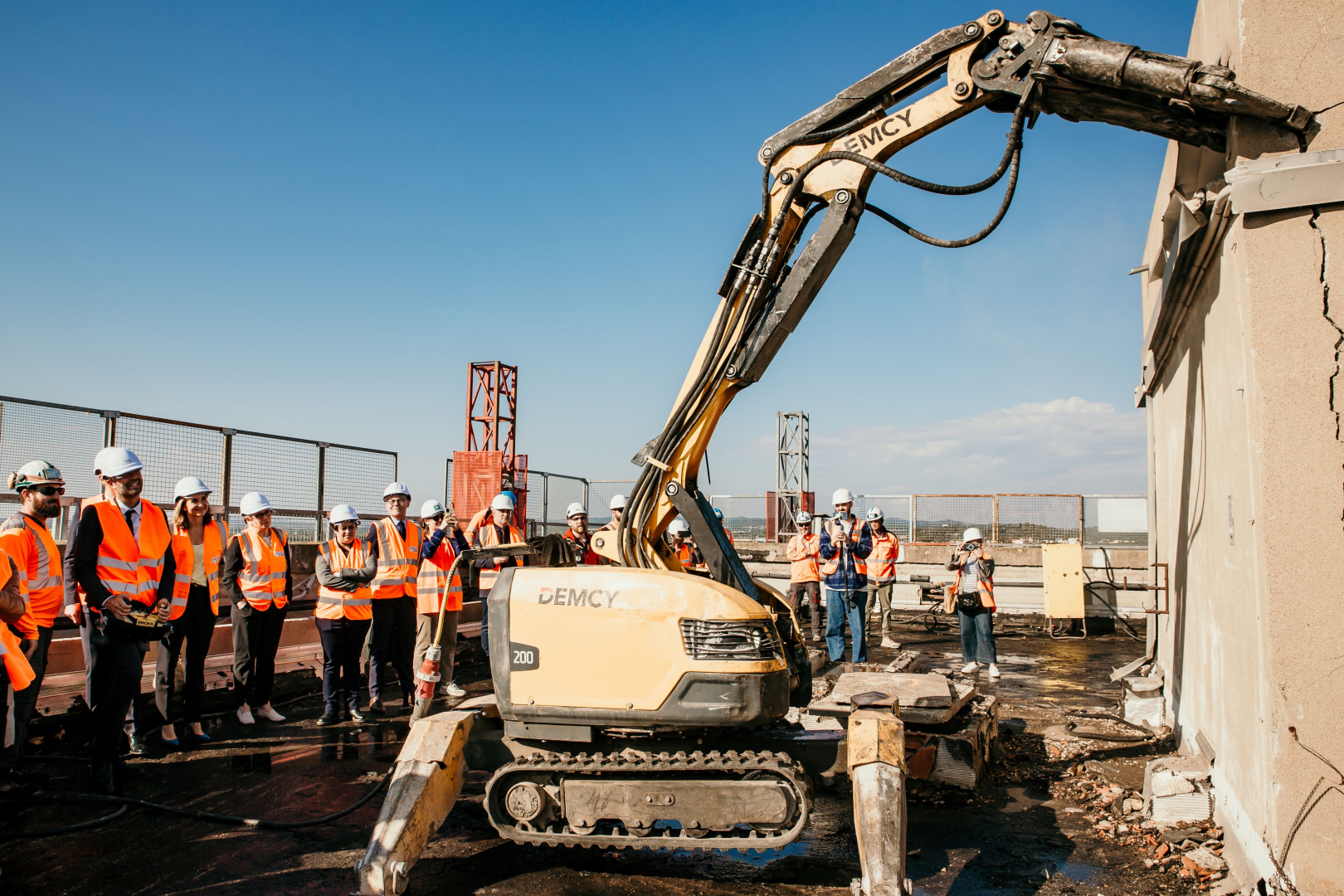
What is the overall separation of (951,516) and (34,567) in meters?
16.8

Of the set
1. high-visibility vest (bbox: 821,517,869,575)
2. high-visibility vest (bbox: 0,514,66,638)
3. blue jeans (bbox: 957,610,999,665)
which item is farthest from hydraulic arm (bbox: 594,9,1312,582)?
blue jeans (bbox: 957,610,999,665)

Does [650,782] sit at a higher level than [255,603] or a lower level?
lower

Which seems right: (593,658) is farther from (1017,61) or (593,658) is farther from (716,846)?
(1017,61)

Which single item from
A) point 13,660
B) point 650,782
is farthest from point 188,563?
point 650,782

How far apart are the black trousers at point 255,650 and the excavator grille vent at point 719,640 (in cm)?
506

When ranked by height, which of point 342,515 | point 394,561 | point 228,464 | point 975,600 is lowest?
point 975,600

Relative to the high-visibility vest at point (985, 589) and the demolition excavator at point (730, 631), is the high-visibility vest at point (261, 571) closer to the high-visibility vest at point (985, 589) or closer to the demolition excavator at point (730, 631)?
the demolition excavator at point (730, 631)

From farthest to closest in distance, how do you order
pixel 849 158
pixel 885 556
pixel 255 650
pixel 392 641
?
pixel 885 556 < pixel 392 641 < pixel 255 650 < pixel 849 158

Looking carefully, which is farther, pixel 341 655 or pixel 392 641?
pixel 392 641

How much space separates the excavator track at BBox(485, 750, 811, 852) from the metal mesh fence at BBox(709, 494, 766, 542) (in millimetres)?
16910

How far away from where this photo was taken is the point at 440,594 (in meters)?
8.12

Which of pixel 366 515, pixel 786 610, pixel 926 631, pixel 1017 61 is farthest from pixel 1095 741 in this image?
pixel 366 515

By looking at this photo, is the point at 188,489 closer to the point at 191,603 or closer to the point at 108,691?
the point at 191,603

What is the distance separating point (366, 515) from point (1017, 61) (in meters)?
10.5
